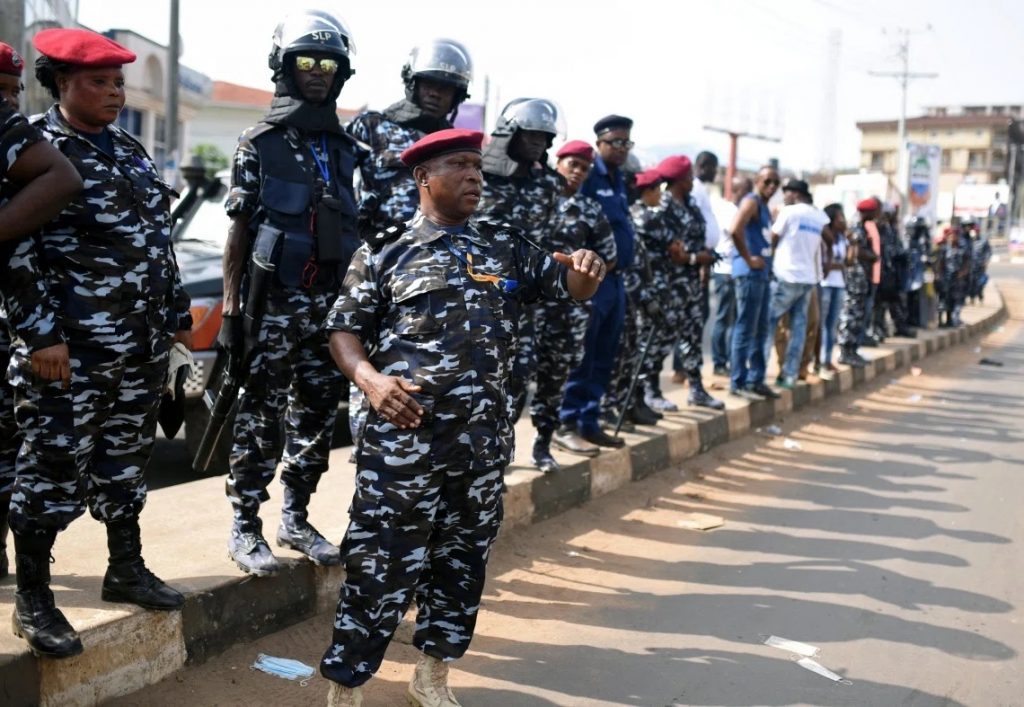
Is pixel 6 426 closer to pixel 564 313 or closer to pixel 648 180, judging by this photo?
pixel 564 313

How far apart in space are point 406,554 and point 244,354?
1156 mm

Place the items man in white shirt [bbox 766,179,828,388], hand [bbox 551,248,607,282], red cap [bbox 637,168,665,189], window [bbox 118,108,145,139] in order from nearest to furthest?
hand [bbox 551,248,607,282]
red cap [bbox 637,168,665,189]
man in white shirt [bbox 766,179,828,388]
window [bbox 118,108,145,139]

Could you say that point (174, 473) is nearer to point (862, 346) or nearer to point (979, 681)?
point (979, 681)

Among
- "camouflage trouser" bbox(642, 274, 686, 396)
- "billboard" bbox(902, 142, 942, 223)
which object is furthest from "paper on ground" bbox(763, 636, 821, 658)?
"billboard" bbox(902, 142, 942, 223)

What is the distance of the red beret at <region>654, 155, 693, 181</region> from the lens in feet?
27.9

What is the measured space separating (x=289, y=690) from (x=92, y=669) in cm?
68

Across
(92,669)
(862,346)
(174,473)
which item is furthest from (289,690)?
(862,346)

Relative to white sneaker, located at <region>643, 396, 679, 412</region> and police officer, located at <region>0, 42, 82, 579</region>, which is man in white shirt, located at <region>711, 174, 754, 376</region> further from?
police officer, located at <region>0, 42, 82, 579</region>

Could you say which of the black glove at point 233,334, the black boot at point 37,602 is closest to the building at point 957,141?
the black glove at point 233,334

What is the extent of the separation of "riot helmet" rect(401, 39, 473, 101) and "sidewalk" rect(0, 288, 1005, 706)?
6.88ft

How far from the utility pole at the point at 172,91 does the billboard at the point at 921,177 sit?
19.0m

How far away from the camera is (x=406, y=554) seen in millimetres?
3377

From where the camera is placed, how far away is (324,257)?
4121mm

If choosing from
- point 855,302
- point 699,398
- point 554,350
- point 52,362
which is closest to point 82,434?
point 52,362
